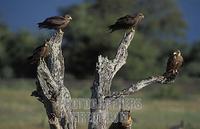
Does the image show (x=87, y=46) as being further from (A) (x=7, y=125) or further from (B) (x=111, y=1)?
(A) (x=7, y=125)

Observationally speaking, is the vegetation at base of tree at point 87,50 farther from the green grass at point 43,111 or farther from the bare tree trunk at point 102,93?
the bare tree trunk at point 102,93

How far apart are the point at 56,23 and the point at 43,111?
20.8 meters

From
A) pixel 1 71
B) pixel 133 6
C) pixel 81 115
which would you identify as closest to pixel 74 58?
pixel 1 71

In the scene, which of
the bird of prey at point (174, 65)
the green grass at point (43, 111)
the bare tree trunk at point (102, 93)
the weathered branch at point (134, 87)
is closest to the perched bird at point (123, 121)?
the bare tree trunk at point (102, 93)

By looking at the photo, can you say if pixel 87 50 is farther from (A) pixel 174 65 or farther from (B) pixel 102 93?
(B) pixel 102 93

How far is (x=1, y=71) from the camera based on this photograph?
2231 inches

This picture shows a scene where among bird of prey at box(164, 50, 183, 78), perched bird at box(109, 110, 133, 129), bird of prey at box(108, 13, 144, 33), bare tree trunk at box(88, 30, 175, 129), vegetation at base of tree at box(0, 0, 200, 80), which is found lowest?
perched bird at box(109, 110, 133, 129)

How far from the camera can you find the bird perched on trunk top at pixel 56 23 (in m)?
10.2

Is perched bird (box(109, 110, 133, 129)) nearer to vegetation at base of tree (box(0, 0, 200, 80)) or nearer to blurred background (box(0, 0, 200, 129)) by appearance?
blurred background (box(0, 0, 200, 129))

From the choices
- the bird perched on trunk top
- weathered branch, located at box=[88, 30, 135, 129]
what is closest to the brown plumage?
the bird perched on trunk top

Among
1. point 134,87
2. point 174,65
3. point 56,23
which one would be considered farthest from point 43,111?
point 134,87

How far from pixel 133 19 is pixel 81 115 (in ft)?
5.18

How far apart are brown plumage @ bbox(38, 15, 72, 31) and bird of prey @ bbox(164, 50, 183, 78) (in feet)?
4.71

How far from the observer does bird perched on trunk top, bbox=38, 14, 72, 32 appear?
1024 cm
